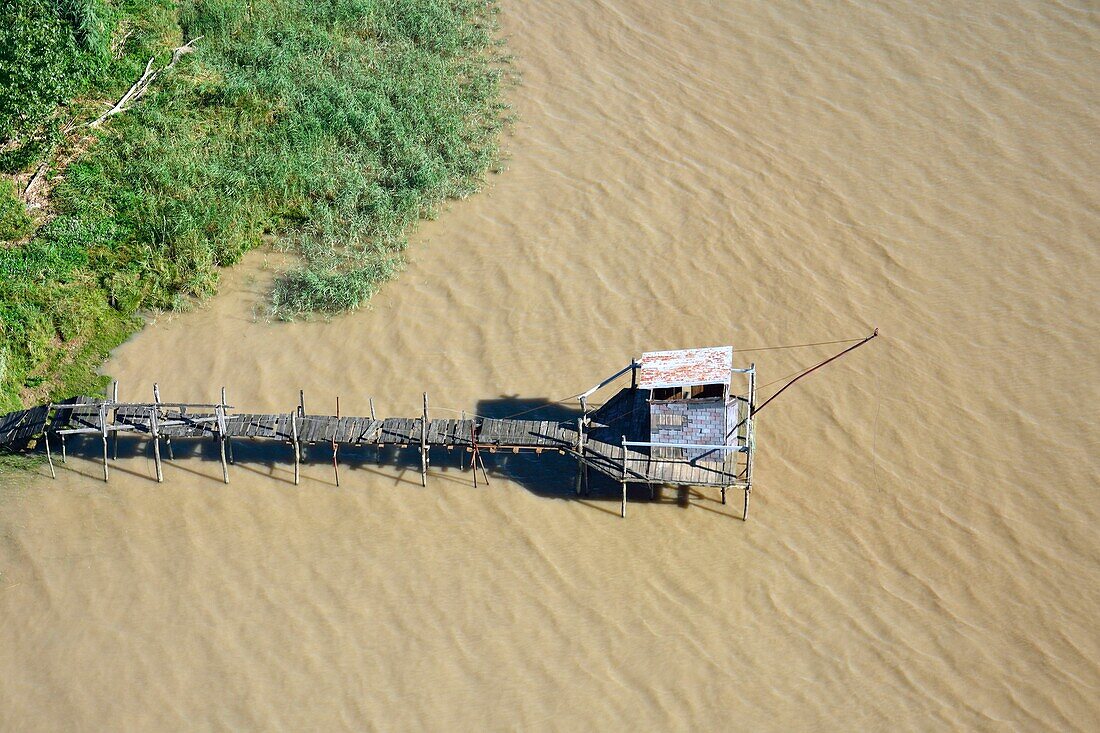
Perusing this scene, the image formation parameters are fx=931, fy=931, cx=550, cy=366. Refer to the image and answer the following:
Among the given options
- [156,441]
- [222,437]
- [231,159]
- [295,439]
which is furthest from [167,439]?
[231,159]

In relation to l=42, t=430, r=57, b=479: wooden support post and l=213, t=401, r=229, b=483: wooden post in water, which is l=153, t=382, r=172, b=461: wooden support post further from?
l=42, t=430, r=57, b=479: wooden support post

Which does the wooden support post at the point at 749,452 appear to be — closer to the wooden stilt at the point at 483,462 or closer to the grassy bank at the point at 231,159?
the wooden stilt at the point at 483,462

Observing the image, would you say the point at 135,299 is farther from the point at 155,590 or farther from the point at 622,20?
the point at 622,20

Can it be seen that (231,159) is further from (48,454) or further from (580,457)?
(580,457)

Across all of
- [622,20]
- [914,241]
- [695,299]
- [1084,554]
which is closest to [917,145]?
[914,241]

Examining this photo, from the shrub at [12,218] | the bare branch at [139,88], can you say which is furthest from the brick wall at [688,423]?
the bare branch at [139,88]

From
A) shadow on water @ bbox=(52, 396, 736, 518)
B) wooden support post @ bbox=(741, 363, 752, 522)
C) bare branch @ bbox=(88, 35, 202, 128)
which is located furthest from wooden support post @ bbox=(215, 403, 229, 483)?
bare branch @ bbox=(88, 35, 202, 128)

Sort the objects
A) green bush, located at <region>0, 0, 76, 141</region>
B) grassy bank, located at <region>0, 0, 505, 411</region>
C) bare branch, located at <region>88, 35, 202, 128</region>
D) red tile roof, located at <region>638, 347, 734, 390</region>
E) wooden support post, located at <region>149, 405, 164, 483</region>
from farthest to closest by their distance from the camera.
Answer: bare branch, located at <region>88, 35, 202, 128</region> < grassy bank, located at <region>0, 0, 505, 411</region> < green bush, located at <region>0, 0, 76, 141</region> < wooden support post, located at <region>149, 405, 164, 483</region> < red tile roof, located at <region>638, 347, 734, 390</region>
